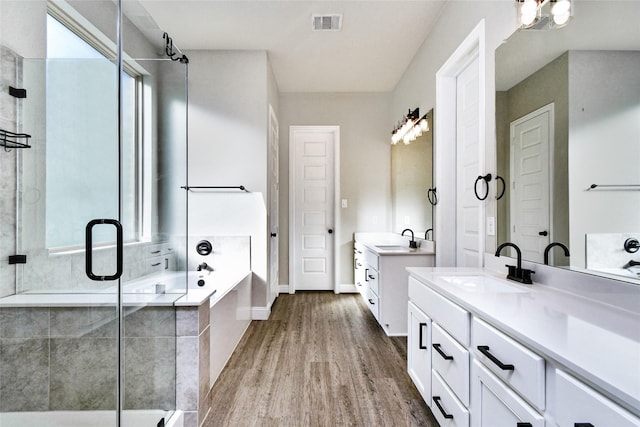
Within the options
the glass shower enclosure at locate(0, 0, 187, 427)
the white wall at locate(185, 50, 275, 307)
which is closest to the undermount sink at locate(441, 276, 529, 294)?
the glass shower enclosure at locate(0, 0, 187, 427)

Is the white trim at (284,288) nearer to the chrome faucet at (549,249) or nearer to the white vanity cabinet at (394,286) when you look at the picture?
the white vanity cabinet at (394,286)

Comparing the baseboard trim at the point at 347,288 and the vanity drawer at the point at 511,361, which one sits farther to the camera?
the baseboard trim at the point at 347,288

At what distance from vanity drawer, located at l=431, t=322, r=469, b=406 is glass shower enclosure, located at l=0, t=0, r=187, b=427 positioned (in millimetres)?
1321

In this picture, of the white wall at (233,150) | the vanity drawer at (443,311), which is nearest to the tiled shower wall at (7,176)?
the white wall at (233,150)

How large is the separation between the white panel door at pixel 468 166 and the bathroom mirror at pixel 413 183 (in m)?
0.35

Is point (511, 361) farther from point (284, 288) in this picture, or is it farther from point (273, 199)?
point (284, 288)

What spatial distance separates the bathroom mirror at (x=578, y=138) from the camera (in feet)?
3.42

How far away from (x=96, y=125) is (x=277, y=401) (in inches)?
72.3

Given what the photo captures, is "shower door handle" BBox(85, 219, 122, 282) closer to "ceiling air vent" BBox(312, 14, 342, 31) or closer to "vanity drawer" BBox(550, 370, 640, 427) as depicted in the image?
"vanity drawer" BBox(550, 370, 640, 427)

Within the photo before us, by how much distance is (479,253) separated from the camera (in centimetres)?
207

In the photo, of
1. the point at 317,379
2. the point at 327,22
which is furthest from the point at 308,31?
the point at 317,379

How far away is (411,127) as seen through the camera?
10.8 ft

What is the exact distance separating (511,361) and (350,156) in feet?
12.0

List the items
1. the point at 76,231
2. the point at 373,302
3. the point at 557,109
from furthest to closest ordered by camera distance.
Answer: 1. the point at 373,302
2. the point at 76,231
3. the point at 557,109
